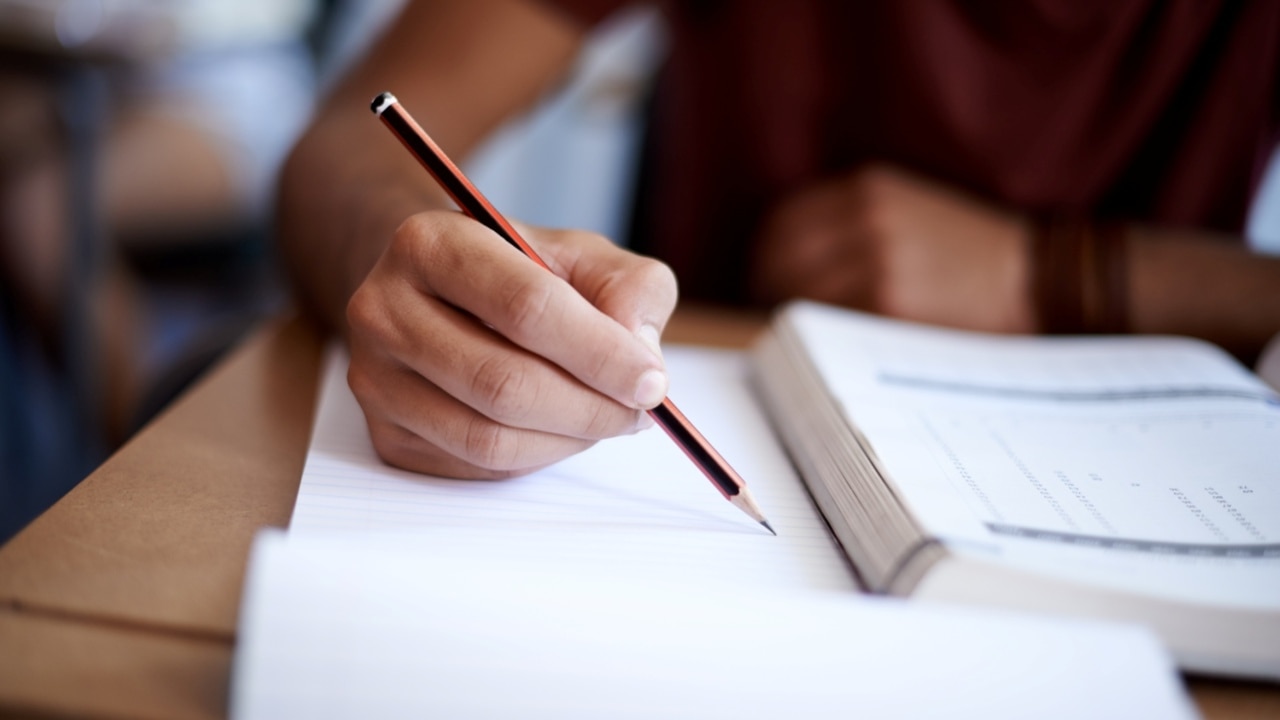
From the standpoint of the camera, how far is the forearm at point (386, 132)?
564 mm

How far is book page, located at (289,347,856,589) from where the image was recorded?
14.2 inches

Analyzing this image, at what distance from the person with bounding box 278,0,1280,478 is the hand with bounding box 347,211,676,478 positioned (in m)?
0.12

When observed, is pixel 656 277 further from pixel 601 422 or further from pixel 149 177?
pixel 149 177

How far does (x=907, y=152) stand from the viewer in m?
0.85

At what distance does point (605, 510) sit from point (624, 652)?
12cm

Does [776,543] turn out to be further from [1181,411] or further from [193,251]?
[193,251]

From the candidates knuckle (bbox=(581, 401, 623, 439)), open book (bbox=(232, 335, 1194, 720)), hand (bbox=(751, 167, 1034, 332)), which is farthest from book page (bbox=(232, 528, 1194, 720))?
hand (bbox=(751, 167, 1034, 332))

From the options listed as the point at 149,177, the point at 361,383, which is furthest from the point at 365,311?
the point at 149,177

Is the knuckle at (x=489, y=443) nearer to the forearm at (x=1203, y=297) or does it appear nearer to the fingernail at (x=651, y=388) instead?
the fingernail at (x=651, y=388)

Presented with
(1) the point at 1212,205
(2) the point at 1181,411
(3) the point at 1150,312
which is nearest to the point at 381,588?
(2) the point at 1181,411

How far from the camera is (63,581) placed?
33 cm

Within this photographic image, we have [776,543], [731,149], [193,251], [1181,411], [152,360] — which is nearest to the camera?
[776,543]

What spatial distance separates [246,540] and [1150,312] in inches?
24.6

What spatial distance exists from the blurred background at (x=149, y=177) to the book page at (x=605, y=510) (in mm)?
470
